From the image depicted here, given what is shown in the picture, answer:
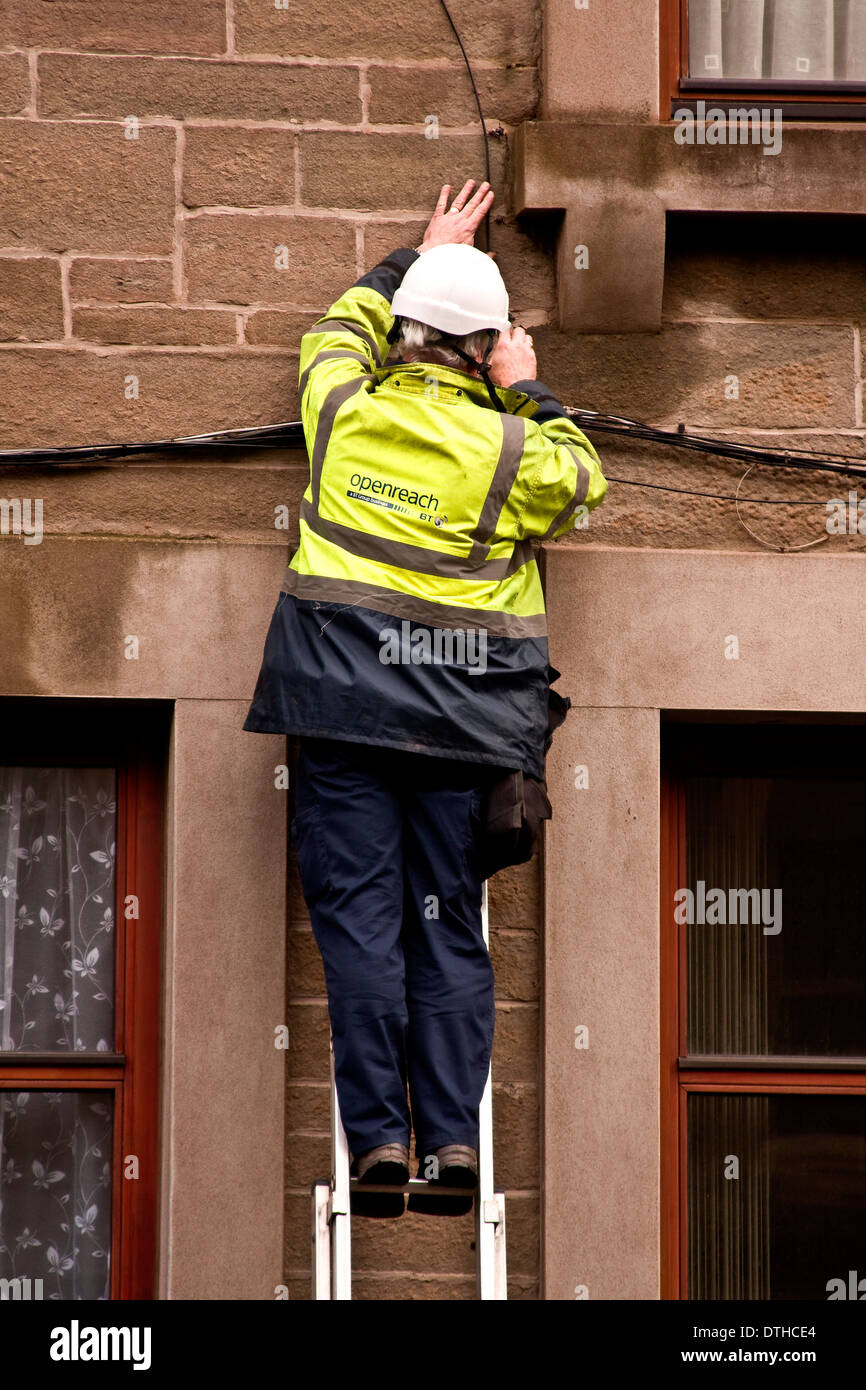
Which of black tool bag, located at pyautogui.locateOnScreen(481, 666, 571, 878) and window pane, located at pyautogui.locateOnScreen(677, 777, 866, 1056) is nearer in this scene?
black tool bag, located at pyautogui.locateOnScreen(481, 666, 571, 878)

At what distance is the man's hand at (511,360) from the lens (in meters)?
4.77

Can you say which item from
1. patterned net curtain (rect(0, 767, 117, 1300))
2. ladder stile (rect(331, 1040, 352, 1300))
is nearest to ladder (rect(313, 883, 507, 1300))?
ladder stile (rect(331, 1040, 352, 1300))

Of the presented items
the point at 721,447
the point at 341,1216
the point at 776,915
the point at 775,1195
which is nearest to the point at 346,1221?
the point at 341,1216

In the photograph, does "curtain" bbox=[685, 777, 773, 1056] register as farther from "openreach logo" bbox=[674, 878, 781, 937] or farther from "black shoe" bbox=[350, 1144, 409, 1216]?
"black shoe" bbox=[350, 1144, 409, 1216]

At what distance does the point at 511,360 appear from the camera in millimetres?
4781

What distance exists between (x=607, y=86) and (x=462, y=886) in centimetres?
232

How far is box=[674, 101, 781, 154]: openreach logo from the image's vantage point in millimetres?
5051

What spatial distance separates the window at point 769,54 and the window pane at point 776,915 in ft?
6.51

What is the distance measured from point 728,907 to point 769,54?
2515 mm

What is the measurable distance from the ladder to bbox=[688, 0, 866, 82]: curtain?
303 centimetres
